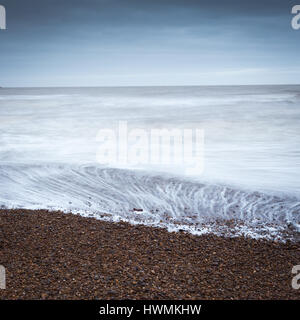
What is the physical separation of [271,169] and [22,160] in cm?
680

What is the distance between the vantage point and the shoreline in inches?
115

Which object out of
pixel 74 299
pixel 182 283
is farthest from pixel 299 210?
pixel 74 299

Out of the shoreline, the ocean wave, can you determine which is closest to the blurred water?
the ocean wave

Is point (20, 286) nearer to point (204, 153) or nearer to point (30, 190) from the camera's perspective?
point (30, 190)

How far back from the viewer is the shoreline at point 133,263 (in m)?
2.92

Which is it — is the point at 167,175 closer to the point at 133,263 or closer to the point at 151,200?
the point at 151,200

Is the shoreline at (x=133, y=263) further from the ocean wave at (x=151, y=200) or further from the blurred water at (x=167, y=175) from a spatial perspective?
the blurred water at (x=167, y=175)

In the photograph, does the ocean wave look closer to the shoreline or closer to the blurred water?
the blurred water

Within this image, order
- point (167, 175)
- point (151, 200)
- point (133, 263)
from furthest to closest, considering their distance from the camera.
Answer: point (167, 175) < point (151, 200) < point (133, 263)

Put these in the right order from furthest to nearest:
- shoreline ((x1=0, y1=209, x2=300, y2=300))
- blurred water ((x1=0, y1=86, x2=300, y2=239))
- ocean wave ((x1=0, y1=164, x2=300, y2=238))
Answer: blurred water ((x1=0, y1=86, x2=300, y2=239)) < ocean wave ((x1=0, y1=164, x2=300, y2=238)) < shoreline ((x1=0, y1=209, x2=300, y2=300))

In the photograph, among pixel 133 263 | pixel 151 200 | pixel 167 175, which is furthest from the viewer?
pixel 167 175

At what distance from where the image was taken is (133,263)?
335cm

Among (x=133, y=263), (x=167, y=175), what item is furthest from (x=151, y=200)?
(x=133, y=263)
